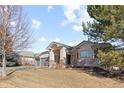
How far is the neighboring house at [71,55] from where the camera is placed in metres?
A: 34.2

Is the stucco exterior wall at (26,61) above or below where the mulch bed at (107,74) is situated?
above

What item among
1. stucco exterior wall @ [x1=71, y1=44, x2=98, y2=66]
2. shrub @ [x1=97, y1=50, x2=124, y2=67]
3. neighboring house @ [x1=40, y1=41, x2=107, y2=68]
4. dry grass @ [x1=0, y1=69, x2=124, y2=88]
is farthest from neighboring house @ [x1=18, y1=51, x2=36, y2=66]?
shrub @ [x1=97, y1=50, x2=124, y2=67]

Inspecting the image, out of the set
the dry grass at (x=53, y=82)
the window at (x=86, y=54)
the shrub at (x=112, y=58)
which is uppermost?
the window at (x=86, y=54)

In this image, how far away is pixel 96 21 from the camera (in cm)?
2580

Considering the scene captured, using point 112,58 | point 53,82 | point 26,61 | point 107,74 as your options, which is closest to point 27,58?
point 26,61

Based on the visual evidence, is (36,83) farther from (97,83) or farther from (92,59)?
(92,59)

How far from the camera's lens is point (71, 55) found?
120 feet

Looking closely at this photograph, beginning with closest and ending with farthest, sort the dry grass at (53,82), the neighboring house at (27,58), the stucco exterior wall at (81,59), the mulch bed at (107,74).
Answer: the dry grass at (53,82) < the mulch bed at (107,74) < the stucco exterior wall at (81,59) < the neighboring house at (27,58)

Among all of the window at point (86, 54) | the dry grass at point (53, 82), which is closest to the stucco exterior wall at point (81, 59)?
the window at point (86, 54)

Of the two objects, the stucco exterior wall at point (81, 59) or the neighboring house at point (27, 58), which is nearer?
the stucco exterior wall at point (81, 59)

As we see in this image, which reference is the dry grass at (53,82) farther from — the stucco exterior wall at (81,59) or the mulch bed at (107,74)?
the stucco exterior wall at (81,59)

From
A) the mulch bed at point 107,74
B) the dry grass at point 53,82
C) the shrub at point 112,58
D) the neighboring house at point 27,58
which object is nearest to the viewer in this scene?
the dry grass at point 53,82

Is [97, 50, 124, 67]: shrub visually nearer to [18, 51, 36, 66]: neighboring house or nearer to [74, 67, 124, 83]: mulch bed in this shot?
[74, 67, 124, 83]: mulch bed

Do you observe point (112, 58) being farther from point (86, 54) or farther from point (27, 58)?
point (27, 58)
